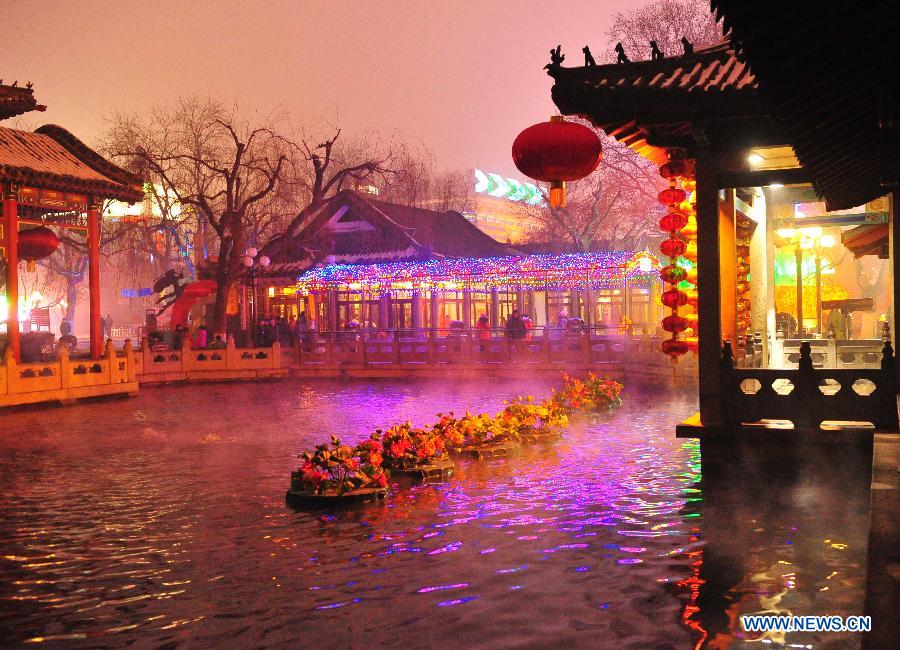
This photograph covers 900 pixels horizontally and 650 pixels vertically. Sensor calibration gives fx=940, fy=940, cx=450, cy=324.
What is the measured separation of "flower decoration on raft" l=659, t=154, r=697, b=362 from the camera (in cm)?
1007

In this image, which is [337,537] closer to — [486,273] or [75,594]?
[75,594]

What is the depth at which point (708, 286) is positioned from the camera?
30.9 ft

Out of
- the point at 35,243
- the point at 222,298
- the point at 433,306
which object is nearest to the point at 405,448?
the point at 35,243

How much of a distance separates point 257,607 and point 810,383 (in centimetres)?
544

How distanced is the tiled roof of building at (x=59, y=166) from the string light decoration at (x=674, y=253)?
15.8 meters

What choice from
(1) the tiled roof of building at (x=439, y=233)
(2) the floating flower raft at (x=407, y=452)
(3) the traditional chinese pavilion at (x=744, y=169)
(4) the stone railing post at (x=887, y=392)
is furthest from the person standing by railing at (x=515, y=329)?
(4) the stone railing post at (x=887, y=392)

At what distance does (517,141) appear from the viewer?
9031 mm

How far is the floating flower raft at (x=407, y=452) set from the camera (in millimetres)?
9875

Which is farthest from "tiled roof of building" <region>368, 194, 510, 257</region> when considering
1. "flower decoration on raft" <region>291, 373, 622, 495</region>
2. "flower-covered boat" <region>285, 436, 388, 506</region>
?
"flower-covered boat" <region>285, 436, 388, 506</region>

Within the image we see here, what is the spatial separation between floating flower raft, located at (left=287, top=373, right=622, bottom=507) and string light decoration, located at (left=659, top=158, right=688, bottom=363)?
318 cm

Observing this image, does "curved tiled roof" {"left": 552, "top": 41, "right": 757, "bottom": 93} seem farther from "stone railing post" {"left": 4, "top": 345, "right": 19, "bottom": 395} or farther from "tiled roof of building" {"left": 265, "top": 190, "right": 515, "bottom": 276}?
"tiled roof of building" {"left": 265, "top": 190, "right": 515, "bottom": 276}

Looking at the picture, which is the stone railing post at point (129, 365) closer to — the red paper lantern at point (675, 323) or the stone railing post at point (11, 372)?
the stone railing post at point (11, 372)

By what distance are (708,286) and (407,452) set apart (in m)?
4.14

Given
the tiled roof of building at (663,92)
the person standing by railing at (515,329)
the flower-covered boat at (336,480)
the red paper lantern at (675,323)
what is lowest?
the flower-covered boat at (336,480)
